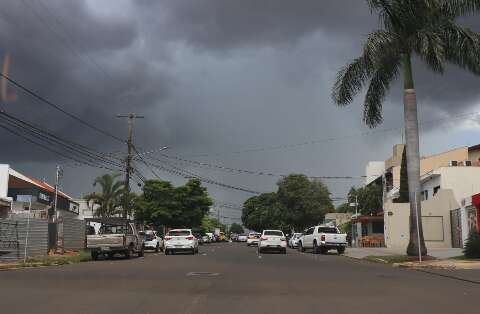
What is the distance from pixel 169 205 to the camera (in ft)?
223

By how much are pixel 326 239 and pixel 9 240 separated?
19442mm

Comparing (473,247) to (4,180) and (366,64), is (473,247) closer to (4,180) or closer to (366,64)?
(366,64)

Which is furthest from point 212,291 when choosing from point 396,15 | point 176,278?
point 396,15

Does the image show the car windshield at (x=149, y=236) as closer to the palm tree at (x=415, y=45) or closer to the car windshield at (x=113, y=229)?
the car windshield at (x=113, y=229)

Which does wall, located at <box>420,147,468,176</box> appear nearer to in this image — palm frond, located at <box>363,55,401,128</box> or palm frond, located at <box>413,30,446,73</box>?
palm frond, located at <box>363,55,401,128</box>

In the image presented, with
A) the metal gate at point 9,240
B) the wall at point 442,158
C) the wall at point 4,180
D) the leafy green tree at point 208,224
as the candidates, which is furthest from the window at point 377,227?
the metal gate at point 9,240

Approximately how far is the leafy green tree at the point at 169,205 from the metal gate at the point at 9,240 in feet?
126

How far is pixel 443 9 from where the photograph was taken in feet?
82.1

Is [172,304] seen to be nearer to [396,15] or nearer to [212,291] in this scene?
[212,291]

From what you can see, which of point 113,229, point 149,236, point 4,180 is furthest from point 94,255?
point 4,180

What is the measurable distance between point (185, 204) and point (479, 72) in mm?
48389

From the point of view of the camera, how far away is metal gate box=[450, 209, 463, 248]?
4040 cm

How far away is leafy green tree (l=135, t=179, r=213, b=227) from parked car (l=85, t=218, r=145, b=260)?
3353cm

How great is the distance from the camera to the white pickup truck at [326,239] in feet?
122
